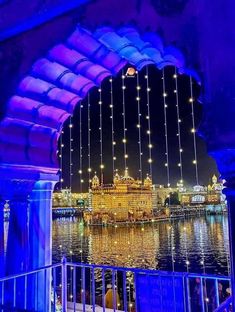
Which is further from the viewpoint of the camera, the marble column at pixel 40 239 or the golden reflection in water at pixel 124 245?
the golden reflection in water at pixel 124 245

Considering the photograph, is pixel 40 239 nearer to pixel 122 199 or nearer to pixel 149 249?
pixel 149 249

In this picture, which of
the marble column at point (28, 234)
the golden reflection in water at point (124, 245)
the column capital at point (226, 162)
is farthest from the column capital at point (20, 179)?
the golden reflection in water at point (124, 245)

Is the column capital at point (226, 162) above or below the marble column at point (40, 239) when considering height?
above

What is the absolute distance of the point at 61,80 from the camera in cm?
271

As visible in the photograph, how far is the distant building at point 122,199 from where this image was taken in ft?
120

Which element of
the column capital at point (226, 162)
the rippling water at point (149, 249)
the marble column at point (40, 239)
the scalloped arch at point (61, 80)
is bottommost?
the rippling water at point (149, 249)

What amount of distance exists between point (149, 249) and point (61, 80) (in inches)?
1277

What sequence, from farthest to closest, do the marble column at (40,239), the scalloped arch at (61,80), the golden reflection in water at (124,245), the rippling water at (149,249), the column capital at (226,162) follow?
the golden reflection in water at (124,245)
the rippling water at (149,249)
the marble column at (40,239)
the scalloped arch at (61,80)
the column capital at (226,162)

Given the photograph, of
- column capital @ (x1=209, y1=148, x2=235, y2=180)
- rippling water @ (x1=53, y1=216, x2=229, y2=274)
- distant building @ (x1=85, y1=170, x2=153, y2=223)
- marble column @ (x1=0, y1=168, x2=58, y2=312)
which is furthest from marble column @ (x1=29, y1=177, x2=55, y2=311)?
distant building @ (x1=85, y1=170, x2=153, y2=223)

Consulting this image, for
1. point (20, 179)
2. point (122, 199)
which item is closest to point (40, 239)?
point (20, 179)

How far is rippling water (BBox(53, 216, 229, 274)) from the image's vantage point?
27734 millimetres

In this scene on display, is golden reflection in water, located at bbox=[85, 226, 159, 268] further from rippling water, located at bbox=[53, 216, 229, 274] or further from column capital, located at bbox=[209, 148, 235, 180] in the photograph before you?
column capital, located at bbox=[209, 148, 235, 180]

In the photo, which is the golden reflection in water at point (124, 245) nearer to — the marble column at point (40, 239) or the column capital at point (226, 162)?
the marble column at point (40, 239)

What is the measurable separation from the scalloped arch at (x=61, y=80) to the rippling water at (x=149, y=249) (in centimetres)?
2109
